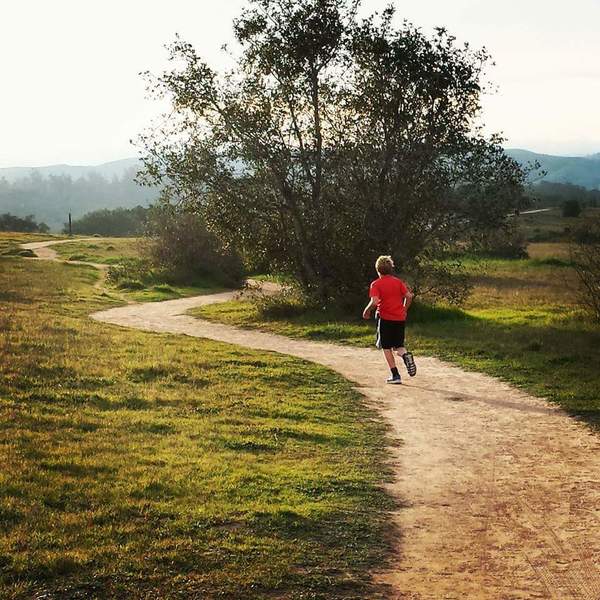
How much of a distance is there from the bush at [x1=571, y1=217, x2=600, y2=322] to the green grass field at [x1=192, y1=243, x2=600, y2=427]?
0.88m

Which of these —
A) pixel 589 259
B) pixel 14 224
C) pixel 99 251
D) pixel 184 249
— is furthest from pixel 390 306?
pixel 14 224

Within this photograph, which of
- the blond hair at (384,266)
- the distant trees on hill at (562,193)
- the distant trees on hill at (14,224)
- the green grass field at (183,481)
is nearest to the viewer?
the green grass field at (183,481)

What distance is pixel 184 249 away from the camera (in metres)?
41.6

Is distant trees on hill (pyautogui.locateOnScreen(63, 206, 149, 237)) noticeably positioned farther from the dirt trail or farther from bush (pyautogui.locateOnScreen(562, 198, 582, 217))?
the dirt trail

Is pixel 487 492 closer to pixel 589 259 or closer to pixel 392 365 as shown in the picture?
pixel 392 365

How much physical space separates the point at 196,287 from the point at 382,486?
32.9 meters

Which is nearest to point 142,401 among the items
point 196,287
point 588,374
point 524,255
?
point 588,374

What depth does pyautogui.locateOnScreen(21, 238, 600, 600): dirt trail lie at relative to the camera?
19.2ft

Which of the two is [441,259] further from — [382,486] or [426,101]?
[382,486]

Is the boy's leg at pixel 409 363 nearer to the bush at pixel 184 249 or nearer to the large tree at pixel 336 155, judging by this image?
the large tree at pixel 336 155

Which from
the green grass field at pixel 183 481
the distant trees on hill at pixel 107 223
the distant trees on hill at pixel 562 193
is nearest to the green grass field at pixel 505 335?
the green grass field at pixel 183 481

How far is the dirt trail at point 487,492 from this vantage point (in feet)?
19.2

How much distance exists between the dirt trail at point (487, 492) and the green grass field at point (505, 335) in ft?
2.48

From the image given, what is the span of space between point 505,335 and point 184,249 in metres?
25.6
